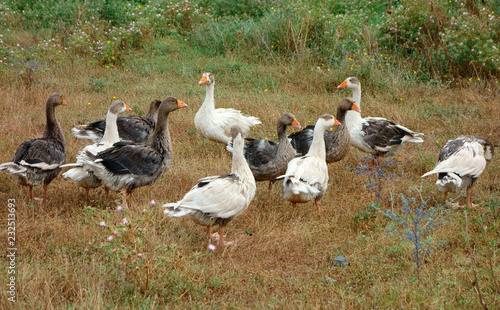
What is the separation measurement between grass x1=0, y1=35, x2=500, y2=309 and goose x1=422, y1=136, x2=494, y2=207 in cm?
36

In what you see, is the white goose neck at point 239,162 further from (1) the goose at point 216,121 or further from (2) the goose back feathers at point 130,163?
(1) the goose at point 216,121

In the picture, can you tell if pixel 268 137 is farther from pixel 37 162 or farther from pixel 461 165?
pixel 37 162

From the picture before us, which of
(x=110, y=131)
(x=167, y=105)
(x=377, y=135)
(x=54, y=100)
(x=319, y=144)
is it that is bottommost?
(x=377, y=135)

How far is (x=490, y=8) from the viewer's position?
11500 mm

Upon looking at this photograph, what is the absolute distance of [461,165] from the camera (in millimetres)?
6098

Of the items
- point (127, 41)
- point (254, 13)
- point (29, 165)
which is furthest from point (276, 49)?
point (29, 165)

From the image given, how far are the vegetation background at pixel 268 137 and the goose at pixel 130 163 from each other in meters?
0.33

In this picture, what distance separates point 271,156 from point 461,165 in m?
2.42

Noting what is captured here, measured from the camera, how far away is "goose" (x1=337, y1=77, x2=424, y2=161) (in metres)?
7.75

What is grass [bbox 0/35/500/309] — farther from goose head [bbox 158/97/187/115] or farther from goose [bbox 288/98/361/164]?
goose head [bbox 158/97/187/115]

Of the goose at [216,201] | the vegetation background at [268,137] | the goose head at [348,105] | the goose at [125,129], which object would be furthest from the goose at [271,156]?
the goose at [125,129]

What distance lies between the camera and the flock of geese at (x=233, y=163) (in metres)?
5.31

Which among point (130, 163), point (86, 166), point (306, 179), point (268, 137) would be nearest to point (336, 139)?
point (306, 179)

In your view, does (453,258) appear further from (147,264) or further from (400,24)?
(400,24)
